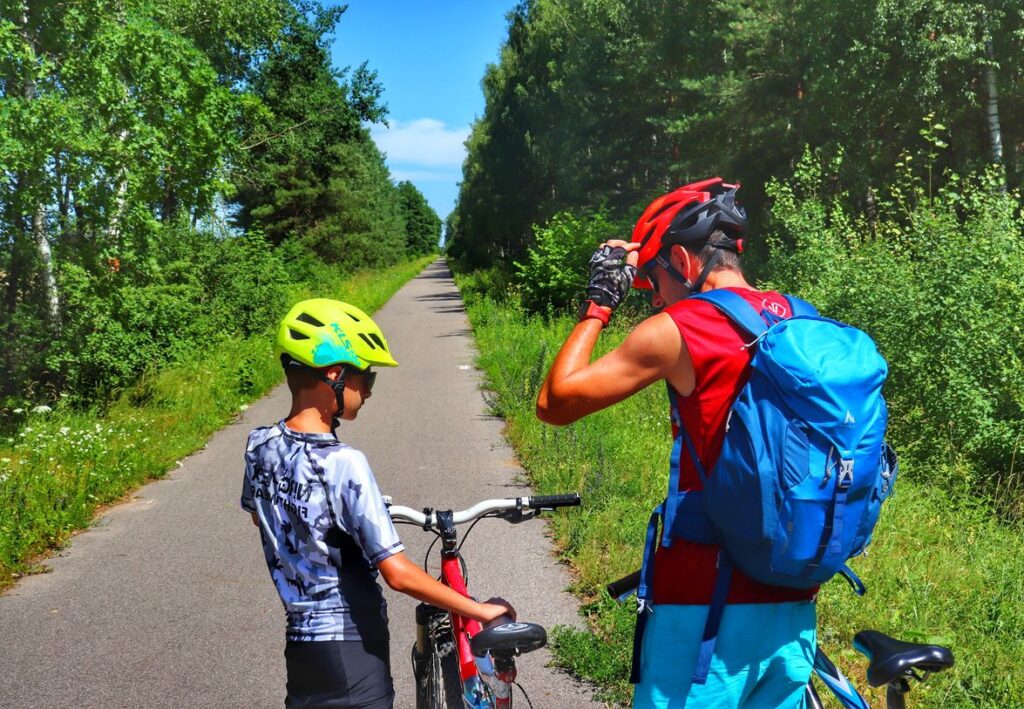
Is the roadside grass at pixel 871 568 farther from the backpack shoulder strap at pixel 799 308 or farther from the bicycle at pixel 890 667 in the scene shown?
the backpack shoulder strap at pixel 799 308

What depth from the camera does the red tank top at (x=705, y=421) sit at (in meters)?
1.96

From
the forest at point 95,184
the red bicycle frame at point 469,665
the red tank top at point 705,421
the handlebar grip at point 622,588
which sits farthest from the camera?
the forest at point 95,184

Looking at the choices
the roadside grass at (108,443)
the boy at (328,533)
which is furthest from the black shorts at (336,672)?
the roadside grass at (108,443)

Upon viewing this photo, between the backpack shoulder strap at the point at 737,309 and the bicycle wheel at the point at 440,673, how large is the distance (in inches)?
56.5

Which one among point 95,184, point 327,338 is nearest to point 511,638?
point 327,338

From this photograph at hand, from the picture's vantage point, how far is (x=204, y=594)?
6094mm

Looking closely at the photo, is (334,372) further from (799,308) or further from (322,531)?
(799,308)

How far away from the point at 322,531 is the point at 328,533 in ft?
0.07

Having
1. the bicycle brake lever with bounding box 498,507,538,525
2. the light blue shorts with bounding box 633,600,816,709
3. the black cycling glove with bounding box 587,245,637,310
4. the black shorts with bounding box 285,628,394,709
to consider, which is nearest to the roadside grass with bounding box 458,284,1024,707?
the bicycle brake lever with bounding box 498,507,538,525

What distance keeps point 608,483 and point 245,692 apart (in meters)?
3.51

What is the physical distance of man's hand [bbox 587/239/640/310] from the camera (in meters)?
2.24

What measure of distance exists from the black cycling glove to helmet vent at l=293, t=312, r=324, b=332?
740 mm

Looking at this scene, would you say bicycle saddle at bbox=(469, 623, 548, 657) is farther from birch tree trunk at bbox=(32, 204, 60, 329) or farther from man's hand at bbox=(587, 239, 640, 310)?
birch tree trunk at bbox=(32, 204, 60, 329)

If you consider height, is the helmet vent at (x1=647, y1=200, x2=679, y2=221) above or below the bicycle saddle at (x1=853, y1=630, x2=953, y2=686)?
above
